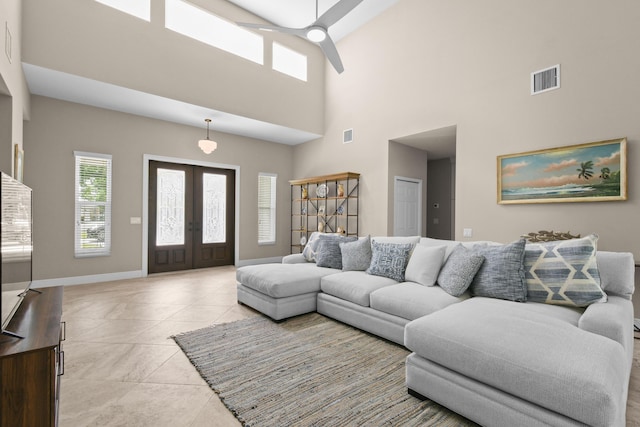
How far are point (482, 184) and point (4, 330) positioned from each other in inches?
196

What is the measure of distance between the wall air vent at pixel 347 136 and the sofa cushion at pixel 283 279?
3.35 metres

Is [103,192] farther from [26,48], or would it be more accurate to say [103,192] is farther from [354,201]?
[354,201]

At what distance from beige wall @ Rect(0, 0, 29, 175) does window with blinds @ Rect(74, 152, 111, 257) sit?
1.51 meters

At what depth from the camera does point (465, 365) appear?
1.68 meters

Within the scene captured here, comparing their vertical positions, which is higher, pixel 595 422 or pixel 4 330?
pixel 4 330

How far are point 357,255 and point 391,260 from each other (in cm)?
53

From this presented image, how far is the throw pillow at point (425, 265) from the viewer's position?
298 centimetres

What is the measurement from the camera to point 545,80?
152 inches

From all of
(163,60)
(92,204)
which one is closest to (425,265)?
(163,60)

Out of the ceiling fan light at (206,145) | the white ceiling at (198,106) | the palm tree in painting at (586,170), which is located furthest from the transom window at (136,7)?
the palm tree in painting at (586,170)

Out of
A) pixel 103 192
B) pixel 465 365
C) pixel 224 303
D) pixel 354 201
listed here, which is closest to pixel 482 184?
pixel 354 201

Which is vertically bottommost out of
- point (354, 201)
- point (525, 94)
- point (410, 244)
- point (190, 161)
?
point (410, 244)

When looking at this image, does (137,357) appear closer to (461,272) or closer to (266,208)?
A: (461,272)

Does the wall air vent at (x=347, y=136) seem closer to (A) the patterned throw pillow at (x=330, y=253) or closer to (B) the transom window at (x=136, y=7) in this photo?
(A) the patterned throw pillow at (x=330, y=253)
